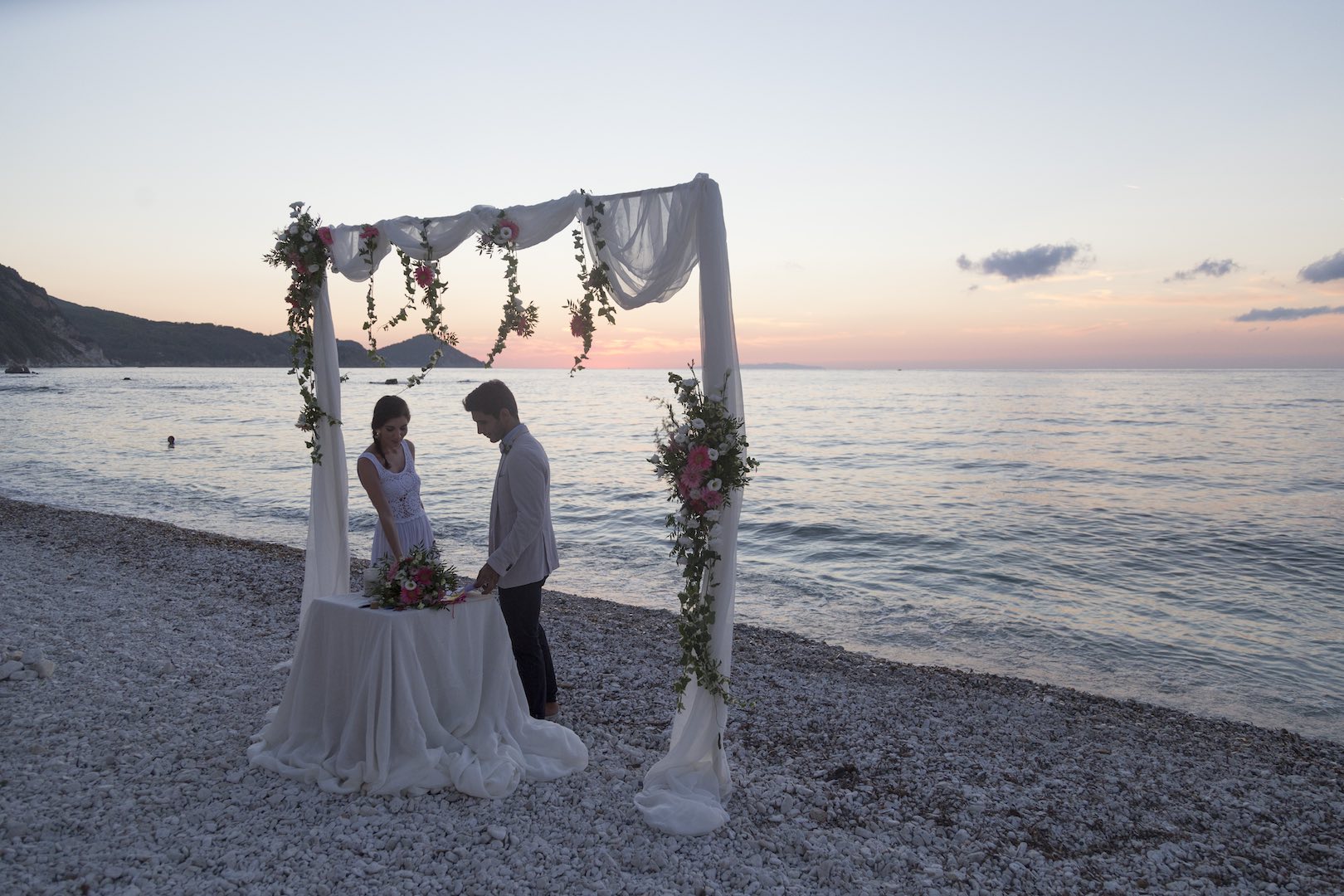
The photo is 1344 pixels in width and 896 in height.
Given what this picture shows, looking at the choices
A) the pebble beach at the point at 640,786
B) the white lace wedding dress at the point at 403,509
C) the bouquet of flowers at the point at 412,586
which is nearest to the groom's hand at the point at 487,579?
the bouquet of flowers at the point at 412,586

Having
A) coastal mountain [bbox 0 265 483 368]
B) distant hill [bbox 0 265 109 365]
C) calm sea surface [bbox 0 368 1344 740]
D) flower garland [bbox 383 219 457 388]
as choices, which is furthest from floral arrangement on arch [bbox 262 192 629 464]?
distant hill [bbox 0 265 109 365]

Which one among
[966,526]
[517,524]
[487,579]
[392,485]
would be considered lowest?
[966,526]

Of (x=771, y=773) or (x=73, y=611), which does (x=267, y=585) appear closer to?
(x=73, y=611)

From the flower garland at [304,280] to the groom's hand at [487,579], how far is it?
2066 mm

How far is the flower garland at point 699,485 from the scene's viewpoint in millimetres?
4176

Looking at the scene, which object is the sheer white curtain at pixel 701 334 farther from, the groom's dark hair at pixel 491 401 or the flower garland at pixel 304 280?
the flower garland at pixel 304 280

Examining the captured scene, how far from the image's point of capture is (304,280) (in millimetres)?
5949

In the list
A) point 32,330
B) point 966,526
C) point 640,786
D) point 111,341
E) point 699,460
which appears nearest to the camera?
point 699,460

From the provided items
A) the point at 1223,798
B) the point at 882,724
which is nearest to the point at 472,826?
the point at 882,724

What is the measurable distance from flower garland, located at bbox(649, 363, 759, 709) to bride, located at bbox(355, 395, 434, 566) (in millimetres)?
1777

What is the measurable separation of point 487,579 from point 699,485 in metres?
1.52

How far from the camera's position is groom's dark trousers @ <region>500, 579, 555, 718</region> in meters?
4.96

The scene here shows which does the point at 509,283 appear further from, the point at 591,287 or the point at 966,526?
the point at 966,526

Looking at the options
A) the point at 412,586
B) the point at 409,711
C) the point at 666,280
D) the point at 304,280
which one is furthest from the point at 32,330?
the point at 666,280
